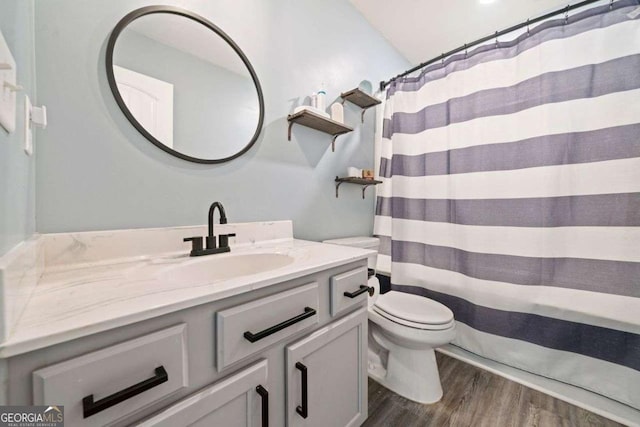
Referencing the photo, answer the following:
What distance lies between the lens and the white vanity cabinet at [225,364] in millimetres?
367

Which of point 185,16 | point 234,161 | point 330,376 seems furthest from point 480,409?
point 185,16

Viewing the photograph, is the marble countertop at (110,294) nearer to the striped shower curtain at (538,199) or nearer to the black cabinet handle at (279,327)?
the black cabinet handle at (279,327)

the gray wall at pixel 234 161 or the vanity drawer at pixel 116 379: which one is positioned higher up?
the gray wall at pixel 234 161

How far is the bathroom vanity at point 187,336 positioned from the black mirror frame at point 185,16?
0.34 metres

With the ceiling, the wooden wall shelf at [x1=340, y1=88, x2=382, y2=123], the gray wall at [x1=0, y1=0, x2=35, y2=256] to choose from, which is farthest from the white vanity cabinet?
the ceiling

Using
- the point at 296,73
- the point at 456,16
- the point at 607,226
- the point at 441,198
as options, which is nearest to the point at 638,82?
the point at 607,226

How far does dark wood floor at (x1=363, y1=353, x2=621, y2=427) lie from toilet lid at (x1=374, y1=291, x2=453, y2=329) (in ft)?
1.38

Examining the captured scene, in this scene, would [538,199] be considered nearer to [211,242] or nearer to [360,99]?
[360,99]

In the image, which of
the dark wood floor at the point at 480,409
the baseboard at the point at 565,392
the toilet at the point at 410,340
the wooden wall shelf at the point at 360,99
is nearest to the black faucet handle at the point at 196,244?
the toilet at the point at 410,340

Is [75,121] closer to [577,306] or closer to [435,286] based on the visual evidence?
[435,286]

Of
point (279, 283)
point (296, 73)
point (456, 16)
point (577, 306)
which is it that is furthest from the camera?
point (456, 16)

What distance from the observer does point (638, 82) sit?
105 centimetres

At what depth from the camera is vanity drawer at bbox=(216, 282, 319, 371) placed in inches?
21.2

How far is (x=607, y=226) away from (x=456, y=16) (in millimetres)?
1679
